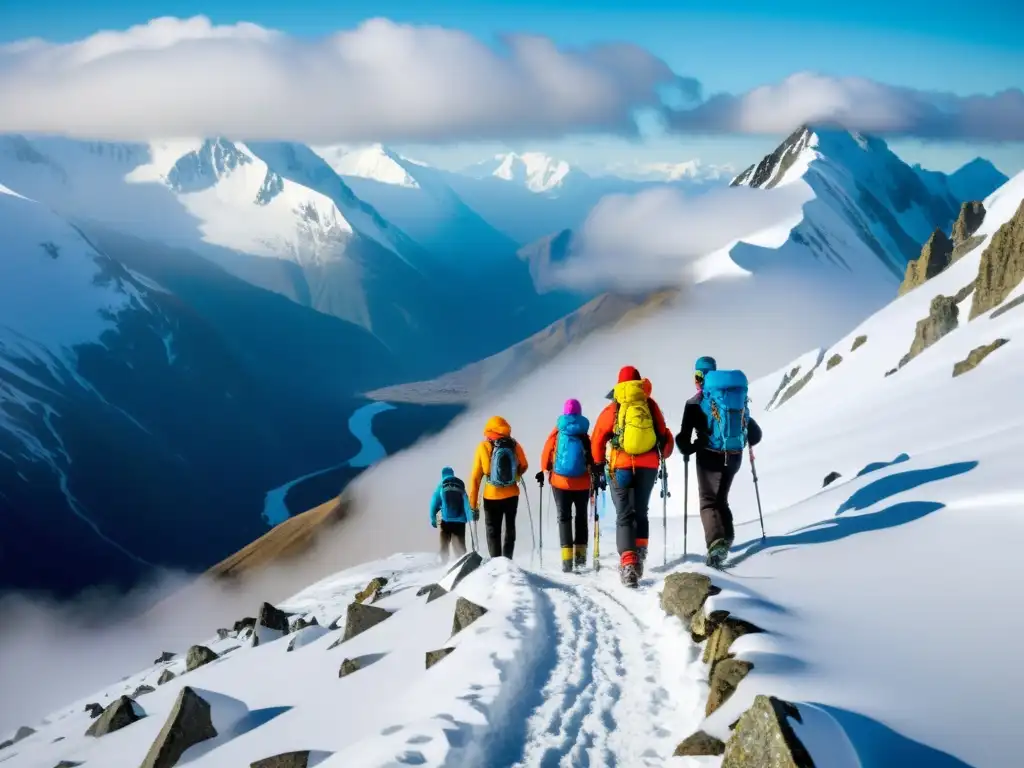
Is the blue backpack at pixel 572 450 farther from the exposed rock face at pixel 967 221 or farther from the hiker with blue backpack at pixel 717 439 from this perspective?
the exposed rock face at pixel 967 221

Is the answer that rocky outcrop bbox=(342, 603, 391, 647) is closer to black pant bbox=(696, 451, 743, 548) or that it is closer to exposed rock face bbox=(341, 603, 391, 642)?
exposed rock face bbox=(341, 603, 391, 642)

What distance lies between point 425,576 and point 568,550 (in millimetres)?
6120

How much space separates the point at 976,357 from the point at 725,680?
2685 cm

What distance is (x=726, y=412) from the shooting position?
1234 cm

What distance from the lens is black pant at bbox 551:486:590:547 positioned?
14.4m

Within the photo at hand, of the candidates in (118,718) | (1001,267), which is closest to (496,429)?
(118,718)

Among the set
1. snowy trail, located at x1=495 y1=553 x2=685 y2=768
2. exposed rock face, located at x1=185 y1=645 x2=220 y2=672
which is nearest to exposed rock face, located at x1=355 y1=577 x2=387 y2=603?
exposed rock face, located at x1=185 y1=645 x2=220 y2=672

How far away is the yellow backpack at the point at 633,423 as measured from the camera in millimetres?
12891

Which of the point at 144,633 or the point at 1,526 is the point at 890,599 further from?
the point at 1,526

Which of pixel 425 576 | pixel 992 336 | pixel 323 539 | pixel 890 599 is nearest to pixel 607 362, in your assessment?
pixel 323 539

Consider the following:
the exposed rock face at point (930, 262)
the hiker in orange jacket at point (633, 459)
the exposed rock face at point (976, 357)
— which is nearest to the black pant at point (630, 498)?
the hiker in orange jacket at point (633, 459)

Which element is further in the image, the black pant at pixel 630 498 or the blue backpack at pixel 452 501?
the blue backpack at pixel 452 501

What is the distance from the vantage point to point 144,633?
102625 mm

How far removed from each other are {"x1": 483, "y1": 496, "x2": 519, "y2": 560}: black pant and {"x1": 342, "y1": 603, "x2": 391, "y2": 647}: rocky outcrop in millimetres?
2887
